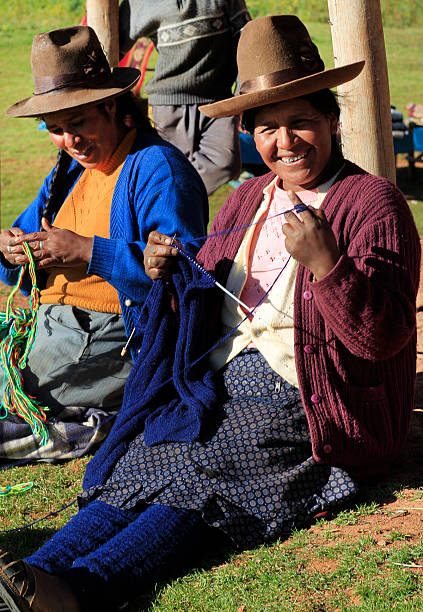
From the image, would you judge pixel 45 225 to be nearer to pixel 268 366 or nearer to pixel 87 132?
pixel 87 132

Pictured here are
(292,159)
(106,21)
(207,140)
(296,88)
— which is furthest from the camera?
(207,140)

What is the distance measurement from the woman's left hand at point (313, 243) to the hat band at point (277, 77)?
576mm

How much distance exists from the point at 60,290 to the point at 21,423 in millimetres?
635

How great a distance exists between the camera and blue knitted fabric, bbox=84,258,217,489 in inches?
122

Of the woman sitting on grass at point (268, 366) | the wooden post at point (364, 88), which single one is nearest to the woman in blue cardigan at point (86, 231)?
the woman sitting on grass at point (268, 366)

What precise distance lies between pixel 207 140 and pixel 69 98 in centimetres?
268

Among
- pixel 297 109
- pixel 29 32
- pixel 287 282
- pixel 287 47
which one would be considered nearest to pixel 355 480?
pixel 287 282

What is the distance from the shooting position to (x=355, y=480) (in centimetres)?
312

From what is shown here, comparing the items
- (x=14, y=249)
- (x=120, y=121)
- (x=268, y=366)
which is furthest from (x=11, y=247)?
(x=268, y=366)

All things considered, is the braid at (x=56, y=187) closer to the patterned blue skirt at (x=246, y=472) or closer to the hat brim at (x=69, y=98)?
the hat brim at (x=69, y=98)

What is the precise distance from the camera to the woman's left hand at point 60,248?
3.62m

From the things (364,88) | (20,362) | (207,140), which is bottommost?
(20,362)

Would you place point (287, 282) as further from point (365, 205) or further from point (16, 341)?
point (16, 341)

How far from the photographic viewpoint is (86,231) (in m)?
3.94
